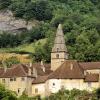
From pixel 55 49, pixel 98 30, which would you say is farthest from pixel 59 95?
pixel 98 30

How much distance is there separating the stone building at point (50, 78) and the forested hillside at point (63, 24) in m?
15.0

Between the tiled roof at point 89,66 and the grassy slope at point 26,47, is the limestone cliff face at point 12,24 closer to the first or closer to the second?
the grassy slope at point 26,47

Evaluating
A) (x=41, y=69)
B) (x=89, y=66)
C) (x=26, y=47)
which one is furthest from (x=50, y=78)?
(x=26, y=47)

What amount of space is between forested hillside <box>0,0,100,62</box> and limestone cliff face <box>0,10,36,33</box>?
3.63 feet

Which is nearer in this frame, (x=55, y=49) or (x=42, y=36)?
(x=55, y=49)

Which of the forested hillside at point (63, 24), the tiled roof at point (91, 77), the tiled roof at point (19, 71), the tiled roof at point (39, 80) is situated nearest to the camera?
the tiled roof at point (91, 77)

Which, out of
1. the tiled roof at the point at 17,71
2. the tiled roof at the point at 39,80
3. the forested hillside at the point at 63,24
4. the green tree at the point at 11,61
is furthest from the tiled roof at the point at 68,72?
the green tree at the point at 11,61

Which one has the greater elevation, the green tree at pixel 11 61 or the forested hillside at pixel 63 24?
the forested hillside at pixel 63 24

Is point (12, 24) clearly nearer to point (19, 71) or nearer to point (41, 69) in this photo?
point (41, 69)

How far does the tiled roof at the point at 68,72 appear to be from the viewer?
322 ft

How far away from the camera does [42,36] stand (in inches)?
5635

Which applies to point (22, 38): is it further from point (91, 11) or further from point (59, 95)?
point (59, 95)

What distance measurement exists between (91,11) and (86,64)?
203ft

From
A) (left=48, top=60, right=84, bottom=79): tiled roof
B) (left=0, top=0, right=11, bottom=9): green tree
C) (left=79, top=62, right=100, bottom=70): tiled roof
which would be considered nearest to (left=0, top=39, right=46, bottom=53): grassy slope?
(left=0, top=0, right=11, bottom=9): green tree
